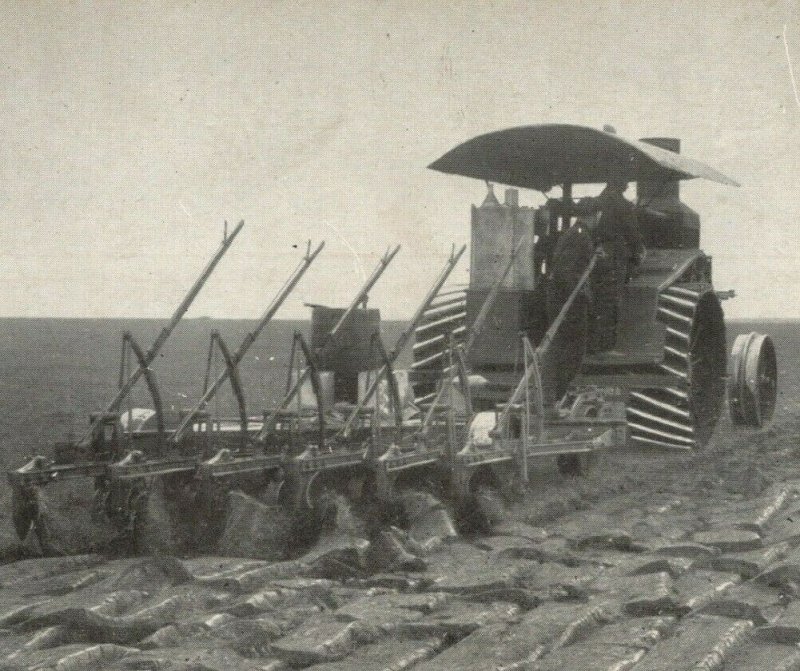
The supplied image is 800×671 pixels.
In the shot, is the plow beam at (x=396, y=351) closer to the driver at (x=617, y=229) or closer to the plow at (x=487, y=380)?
the plow at (x=487, y=380)

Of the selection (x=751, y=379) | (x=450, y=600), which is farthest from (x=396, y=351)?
(x=751, y=379)

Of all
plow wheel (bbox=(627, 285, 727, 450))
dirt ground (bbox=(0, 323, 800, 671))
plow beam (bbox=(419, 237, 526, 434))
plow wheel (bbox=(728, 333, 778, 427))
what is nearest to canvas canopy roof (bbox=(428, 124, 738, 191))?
plow beam (bbox=(419, 237, 526, 434))

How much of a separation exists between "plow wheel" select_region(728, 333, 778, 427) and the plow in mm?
27

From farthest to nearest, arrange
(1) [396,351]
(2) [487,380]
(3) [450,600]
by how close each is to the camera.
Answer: (2) [487,380] < (1) [396,351] < (3) [450,600]

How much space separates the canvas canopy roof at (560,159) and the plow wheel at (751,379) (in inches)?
84.1

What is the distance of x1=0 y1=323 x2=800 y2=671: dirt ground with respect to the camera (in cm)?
578

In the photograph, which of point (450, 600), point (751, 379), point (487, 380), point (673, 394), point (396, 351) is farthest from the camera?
point (751, 379)

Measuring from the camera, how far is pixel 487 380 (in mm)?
13266

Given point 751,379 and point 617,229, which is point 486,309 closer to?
point 617,229

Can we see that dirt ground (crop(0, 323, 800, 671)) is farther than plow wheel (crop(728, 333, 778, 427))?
No

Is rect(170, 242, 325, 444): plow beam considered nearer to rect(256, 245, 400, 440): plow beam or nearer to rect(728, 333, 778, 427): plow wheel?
rect(256, 245, 400, 440): plow beam

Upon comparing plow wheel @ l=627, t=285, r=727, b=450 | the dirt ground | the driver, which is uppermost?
the driver

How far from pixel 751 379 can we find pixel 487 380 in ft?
14.6

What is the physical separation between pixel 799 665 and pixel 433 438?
506 cm
